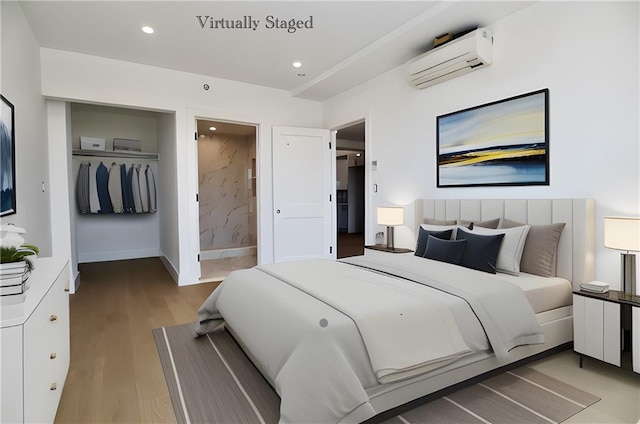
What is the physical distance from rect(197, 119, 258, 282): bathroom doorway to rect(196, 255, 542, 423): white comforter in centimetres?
459

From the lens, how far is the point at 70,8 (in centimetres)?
289

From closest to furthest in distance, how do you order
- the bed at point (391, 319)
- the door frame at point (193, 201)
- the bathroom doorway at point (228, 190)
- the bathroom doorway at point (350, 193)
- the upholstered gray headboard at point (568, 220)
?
the bed at point (391, 319) < the upholstered gray headboard at point (568, 220) < the door frame at point (193, 201) < the bathroom doorway at point (228, 190) < the bathroom doorway at point (350, 193)

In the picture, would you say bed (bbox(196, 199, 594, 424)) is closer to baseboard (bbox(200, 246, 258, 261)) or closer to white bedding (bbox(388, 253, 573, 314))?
white bedding (bbox(388, 253, 573, 314))

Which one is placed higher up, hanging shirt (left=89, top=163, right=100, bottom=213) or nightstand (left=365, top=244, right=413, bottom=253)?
hanging shirt (left=89, top=163, right=100, bottom=213)

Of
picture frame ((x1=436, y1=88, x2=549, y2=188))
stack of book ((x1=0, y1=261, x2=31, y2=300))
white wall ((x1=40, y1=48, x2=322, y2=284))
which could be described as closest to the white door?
white wall ((x1=40, y1=48, x2=322, y2=284))

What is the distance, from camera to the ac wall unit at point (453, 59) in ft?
9.82

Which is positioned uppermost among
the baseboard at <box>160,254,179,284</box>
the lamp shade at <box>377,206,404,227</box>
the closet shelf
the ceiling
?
the ceiling

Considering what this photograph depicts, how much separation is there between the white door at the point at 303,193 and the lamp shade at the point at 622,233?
11.9 ft

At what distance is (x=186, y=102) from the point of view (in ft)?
14.6

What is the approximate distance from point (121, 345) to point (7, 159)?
1.52 metres

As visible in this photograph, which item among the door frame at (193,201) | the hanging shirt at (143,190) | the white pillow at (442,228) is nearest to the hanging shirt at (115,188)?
the hanging shirt at (143,190)

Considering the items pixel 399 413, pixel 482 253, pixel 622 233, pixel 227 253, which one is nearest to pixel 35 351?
pixel 399 413

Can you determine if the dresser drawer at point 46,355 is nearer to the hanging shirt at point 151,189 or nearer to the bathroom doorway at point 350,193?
the hanging shirt at point 151,189

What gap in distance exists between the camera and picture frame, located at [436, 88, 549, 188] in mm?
2801
